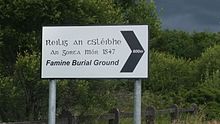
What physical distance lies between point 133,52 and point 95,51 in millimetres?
673

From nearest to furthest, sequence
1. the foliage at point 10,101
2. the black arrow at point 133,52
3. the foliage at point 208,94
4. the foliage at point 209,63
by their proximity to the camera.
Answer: the black arrow at point 133,52
the foliage at point 10,101
the foliage at point 208,94
the foliage at point 209,63

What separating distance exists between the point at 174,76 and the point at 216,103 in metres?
3.08

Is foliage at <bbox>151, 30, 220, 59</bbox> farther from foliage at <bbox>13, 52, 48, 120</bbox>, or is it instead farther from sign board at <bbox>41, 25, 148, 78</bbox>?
sign board at <bbox>41, 25, 148, 78</bbox>

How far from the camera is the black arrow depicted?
968cm

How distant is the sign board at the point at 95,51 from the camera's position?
9.71 metres

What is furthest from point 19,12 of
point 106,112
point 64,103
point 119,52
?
point 119,52

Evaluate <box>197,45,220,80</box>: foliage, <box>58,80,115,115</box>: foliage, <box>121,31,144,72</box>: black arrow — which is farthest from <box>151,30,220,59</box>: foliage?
<box>121,31,144,72</box>: black arrow

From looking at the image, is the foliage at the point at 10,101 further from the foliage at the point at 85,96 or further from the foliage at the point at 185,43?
the foliage at the point at 185,43

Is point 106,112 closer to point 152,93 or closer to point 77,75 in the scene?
point 77,75

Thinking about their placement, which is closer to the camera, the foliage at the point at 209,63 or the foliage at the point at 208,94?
the foliage at the point at 208,94

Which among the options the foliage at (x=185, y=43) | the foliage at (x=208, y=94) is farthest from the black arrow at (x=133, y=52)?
the foliage at (x=185, y=43)

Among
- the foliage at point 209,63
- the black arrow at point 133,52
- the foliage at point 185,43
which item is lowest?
the black arrow at point 133,52

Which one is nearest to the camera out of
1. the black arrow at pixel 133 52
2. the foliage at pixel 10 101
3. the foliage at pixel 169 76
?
the black arrow at pixel 133 52

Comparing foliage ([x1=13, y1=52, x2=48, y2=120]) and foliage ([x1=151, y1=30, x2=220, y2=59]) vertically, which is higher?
foliage ([x1=151, y1=30, x2=220, y2=59])
